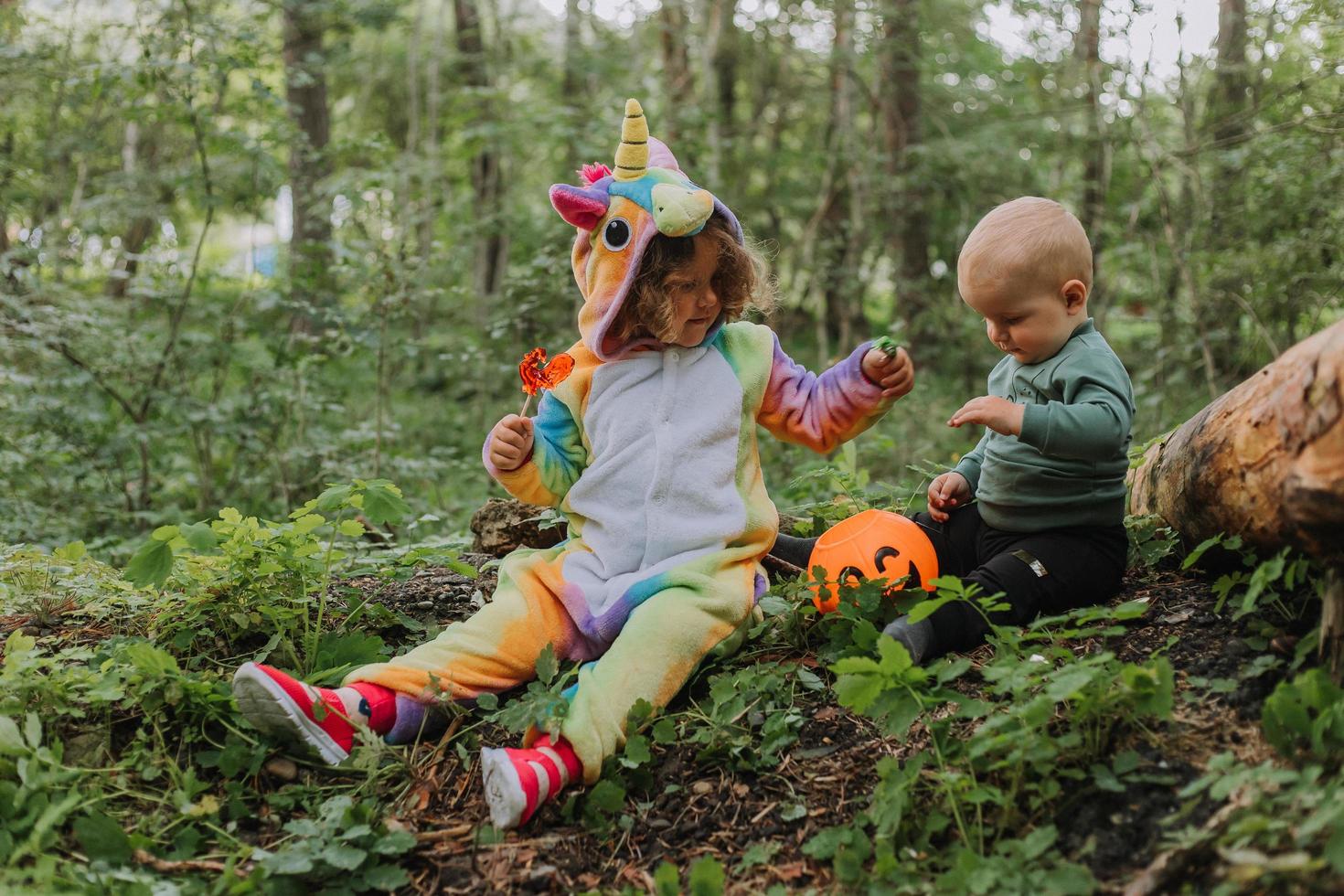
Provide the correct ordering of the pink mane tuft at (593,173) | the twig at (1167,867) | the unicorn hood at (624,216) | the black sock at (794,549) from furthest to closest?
the black sock at (794,549) → the pink mane tuft at (593,173) → the unicorn hood at (624,216) → the twig at (1167,867)

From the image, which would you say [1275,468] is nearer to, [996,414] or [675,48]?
[996,414]

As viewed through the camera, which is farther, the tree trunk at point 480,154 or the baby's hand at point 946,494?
the tree trunk at point 480,154

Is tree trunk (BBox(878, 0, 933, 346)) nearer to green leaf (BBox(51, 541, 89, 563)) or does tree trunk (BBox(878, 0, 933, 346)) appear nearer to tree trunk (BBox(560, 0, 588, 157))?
tree trunk (BBox(560, 0, 588, 157))

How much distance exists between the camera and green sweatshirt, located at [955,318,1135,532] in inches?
100

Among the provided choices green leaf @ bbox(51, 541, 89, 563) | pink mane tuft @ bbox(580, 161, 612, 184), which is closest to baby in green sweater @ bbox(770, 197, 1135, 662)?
pink mane tuft @ bbox(580, 161, 612, 184)

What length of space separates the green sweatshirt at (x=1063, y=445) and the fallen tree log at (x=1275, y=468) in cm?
20

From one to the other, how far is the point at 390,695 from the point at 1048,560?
1778mm

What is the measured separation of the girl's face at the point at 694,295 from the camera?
2871 millimetres

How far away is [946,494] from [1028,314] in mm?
652

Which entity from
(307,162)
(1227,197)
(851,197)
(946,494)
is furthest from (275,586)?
(1227,197)

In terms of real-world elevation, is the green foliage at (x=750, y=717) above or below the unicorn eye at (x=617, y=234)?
below

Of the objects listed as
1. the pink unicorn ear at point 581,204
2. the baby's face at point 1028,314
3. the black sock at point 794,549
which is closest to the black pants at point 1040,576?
the baby's face at point 1028,314

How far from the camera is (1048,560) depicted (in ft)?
8.84

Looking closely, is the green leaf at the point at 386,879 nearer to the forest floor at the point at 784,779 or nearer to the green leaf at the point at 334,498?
the forest floor at the point at 784,779
